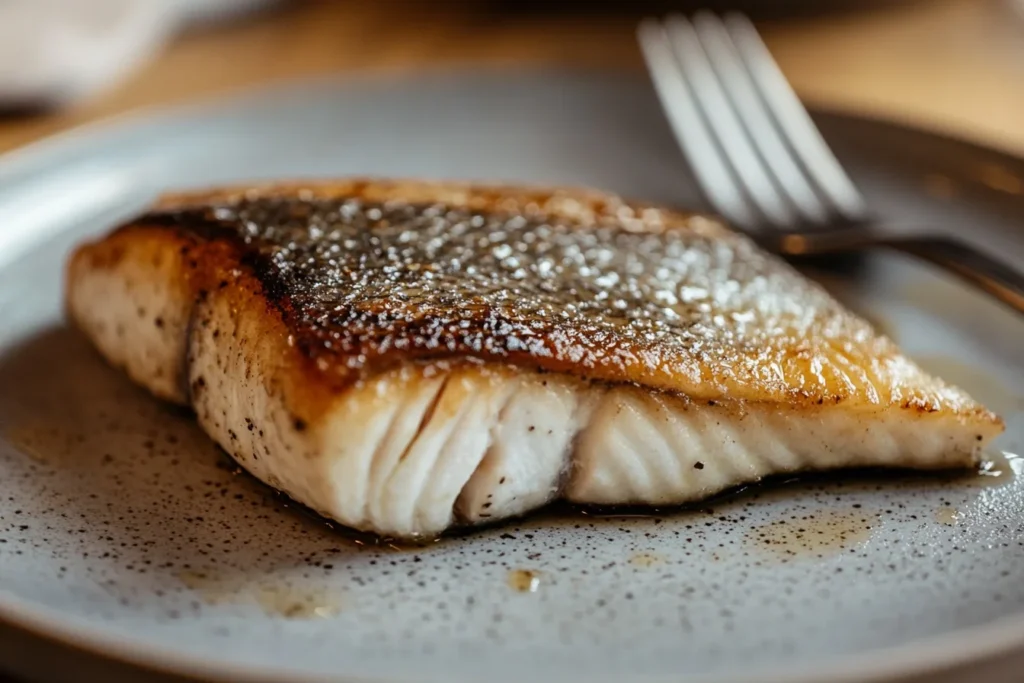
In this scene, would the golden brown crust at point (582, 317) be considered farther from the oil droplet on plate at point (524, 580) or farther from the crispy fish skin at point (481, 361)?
the oil droplet on plate at point (524, 580)

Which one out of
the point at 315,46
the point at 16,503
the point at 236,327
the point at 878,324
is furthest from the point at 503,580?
the point at 315,46

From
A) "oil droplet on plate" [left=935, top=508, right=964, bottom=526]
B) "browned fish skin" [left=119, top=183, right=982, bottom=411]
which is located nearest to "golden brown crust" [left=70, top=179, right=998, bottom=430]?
"browned fish skin" [left=119, top=183, right=982, bottom=411]

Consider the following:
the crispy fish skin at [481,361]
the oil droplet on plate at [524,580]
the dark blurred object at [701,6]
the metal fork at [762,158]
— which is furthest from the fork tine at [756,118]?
the oil droplet on plate at [524,580]

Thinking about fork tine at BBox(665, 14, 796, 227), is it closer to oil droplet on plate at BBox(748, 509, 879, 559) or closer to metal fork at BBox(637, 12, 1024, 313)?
metal fork at BBox(637, 12, 1024, 313)

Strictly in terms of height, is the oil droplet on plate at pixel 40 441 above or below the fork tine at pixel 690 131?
below

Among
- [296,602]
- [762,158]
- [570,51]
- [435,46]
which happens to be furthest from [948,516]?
[435,46]

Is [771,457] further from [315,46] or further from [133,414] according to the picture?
[315,46]

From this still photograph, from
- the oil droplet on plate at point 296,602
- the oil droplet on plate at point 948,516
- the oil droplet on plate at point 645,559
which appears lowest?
the oil droplet on plate at point 645,559
